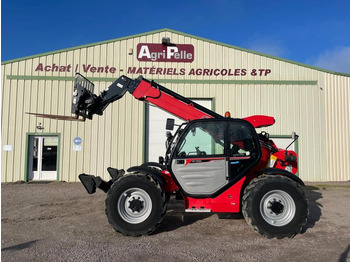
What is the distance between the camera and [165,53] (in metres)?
14.4

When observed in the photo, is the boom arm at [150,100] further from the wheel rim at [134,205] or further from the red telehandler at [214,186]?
the wheel rim at [134,205]

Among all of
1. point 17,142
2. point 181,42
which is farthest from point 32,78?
point 181,42

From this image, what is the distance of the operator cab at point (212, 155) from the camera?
5.55 meters

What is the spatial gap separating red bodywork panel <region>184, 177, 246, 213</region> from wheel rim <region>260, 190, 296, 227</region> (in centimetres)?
52

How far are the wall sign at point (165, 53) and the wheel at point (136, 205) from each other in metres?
10.1

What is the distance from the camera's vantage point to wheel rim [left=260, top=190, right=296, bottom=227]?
209 inches

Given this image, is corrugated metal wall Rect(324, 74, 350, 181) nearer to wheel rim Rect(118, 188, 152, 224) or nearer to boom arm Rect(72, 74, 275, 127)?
boom arm Rect(72, 74, 275, 127)

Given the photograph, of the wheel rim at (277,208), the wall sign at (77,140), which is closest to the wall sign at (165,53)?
the wall sign at (77,140)

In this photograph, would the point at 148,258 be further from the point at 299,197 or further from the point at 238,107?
the point at 238,107

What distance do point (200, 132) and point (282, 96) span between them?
10.4 meters

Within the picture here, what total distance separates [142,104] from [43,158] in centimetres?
582

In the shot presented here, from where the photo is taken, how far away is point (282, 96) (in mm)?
14602

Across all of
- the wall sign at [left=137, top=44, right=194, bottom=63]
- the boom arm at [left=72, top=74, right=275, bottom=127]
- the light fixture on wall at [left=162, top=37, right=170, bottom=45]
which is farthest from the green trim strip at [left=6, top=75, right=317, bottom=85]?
the boom arm at [left=72, top=74, right=275, bottom=127]

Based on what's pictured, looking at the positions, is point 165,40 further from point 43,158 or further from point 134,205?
point 134,205
